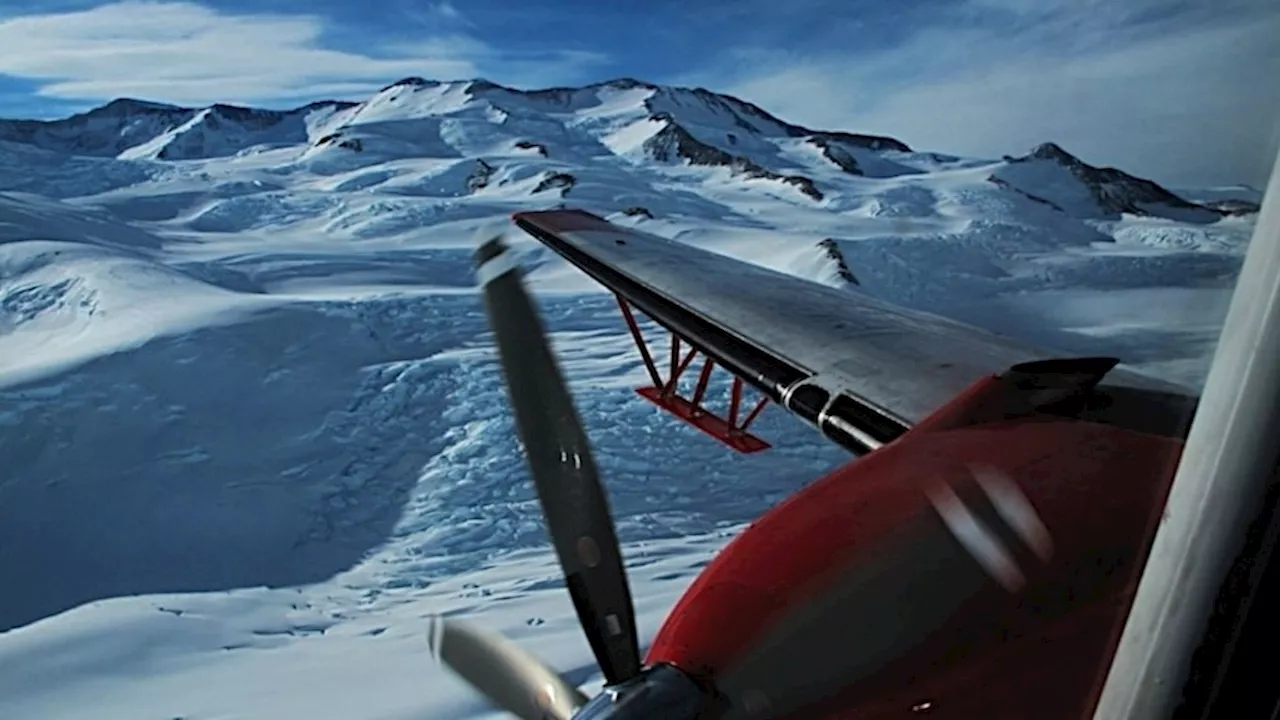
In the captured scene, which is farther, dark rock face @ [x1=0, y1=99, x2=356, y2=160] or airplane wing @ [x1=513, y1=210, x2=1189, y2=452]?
dark rock face @ [x1=0, y1=99, x2=356, y2=160]

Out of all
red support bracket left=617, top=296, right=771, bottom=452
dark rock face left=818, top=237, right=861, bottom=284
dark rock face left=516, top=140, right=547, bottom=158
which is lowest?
red support bracket left=617, top=296, right=771, bottom=452

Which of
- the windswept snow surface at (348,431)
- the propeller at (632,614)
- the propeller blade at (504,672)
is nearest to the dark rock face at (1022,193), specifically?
the windswept snow surface at (348,431)

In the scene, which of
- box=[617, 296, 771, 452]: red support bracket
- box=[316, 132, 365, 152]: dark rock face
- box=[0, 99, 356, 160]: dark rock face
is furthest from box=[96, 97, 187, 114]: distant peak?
box=[617, 296, 771, 452]: red support bracket

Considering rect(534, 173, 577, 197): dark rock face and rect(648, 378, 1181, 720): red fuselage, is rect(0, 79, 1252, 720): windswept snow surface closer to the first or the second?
rect(648, 378, 1181, 720): red fuselage

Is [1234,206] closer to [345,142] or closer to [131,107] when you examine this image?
[345,142]

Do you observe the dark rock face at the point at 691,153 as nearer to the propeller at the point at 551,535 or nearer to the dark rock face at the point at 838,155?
the dark rock face at the point at 838,155
